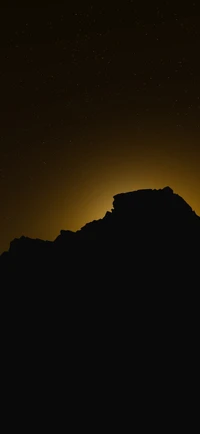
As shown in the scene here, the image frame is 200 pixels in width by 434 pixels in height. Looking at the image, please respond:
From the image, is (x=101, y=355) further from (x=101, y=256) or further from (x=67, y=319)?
(x=101, y=256)

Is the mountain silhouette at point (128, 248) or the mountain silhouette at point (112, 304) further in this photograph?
the mountain silhouette at point (128, 248)

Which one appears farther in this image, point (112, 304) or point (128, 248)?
point (128, 248)

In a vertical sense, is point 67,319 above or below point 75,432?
above

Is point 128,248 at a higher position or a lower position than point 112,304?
higher

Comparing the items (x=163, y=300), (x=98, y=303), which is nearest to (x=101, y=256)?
(x=98, y=303)

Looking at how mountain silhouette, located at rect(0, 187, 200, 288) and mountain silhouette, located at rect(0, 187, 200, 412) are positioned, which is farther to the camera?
mountain silhouette, located at rect(0, 187, 200, 288)

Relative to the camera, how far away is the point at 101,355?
52.9 meters

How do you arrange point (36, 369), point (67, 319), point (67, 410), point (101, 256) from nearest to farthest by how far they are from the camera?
point (67, 410) → point (36, 369) → point (67, 319) → point (101, 256)

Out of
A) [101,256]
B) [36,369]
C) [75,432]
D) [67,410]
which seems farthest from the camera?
[101,256]

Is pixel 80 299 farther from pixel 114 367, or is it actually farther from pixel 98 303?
pixel 114 367

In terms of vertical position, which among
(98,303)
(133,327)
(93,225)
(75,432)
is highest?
(93,225)

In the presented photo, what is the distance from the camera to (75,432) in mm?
44969

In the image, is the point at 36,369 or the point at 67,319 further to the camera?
the point at 67,319

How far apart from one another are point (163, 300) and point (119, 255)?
310 inches
